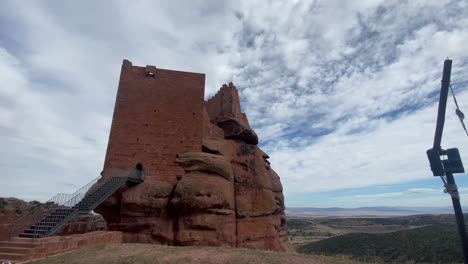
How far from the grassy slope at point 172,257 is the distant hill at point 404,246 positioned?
16450mm

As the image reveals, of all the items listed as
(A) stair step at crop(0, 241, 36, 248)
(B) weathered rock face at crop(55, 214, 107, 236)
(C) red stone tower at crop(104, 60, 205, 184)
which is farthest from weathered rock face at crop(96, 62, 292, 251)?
(A) stair step at crop(0, 241, 36, 248)

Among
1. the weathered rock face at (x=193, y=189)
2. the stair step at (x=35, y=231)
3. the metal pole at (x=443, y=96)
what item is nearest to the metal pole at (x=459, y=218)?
the metal pole at (x=443, y=96)

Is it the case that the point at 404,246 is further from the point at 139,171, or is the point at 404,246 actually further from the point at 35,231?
the point at 35,231

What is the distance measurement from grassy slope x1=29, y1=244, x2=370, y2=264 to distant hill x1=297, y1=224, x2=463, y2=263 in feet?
54.0

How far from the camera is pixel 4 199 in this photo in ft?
84.6

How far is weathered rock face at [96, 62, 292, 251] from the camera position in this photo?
14195mm

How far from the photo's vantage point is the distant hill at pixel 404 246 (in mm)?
25844

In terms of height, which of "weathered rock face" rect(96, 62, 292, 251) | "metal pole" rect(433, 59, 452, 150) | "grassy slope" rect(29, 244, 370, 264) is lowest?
"grassy slope" rect(29, 244, 370, 264)

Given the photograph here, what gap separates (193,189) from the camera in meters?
14.4

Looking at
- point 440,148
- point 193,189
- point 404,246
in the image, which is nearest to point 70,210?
point 193,189

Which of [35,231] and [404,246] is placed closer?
[35,231]

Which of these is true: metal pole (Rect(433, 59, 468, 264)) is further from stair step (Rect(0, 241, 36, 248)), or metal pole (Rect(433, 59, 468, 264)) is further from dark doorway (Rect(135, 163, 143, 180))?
stair step (Rect(0, 241, 36, 248))

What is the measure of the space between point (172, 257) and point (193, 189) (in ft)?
16.1

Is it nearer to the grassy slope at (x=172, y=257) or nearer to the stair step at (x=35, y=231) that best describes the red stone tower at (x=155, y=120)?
the stair step at (x=35, y=231)
